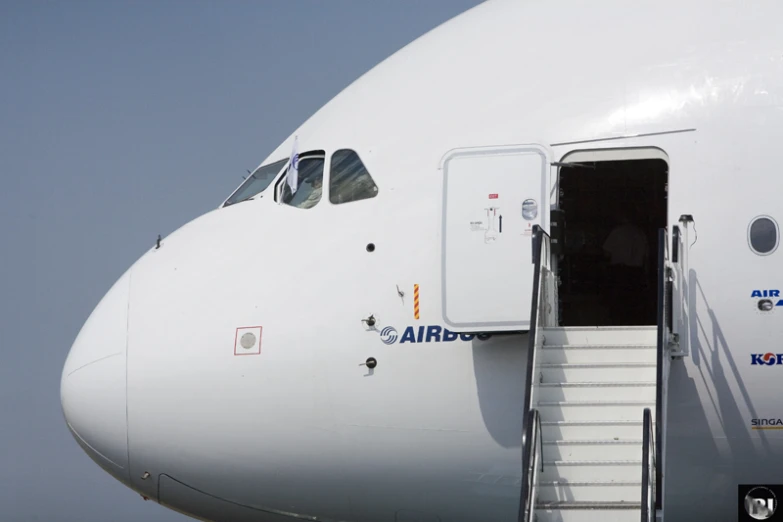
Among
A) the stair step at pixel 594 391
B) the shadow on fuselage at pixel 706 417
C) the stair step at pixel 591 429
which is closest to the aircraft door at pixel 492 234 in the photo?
the stair step at pixel 594 391

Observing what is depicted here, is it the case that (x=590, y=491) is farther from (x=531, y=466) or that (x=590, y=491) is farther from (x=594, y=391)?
(x=594, y=391)

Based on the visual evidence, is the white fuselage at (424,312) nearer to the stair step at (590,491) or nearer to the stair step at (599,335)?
the stair step at (599,335)

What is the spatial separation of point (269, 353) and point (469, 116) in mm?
3080

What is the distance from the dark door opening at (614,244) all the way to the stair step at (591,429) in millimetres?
2922

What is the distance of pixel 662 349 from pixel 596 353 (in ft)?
3.26

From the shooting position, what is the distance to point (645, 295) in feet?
44.6

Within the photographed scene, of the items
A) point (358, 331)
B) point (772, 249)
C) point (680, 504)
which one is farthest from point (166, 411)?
point (772, 249)

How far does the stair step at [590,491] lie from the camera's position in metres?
9.78

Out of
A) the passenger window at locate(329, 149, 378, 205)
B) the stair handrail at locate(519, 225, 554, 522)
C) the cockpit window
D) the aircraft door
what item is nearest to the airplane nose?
the cockpit window

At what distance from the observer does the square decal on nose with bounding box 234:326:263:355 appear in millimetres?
11506

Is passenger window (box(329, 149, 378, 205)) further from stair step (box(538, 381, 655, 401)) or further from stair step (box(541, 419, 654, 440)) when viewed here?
stair step (box(541, 419, 654, 440))

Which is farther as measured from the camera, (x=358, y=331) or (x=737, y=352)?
(x=358, y=331)

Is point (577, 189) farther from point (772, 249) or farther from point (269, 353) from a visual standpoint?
point (269, 353)

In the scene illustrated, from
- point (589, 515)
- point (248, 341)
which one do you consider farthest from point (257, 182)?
point (589, 515)
